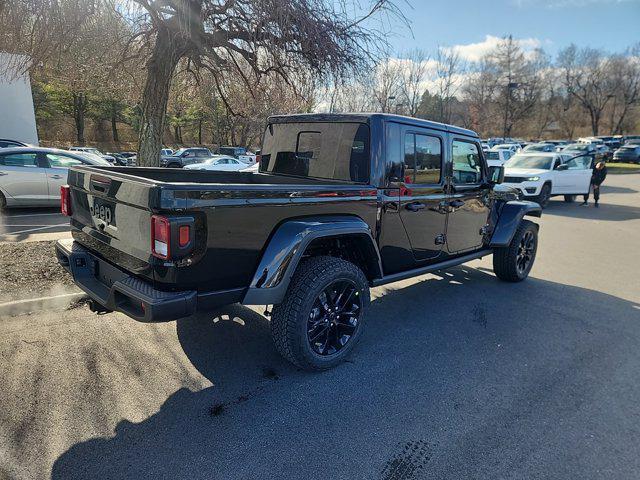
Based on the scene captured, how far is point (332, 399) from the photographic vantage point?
3031mm

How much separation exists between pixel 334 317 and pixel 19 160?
8.75 m

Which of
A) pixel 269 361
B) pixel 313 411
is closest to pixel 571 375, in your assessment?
pixel 313 411

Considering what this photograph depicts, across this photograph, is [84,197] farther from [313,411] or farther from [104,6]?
[104,6]

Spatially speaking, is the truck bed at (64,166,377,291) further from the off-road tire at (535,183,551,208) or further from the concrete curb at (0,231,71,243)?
the off-road tire at (535,183,551,208)

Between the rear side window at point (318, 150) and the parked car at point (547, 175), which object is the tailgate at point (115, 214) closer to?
the rear side window at point (318, 150)

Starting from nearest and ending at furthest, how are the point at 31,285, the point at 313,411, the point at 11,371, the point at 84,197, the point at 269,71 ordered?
→ the point at 313,411 → the point at 11,371 → the point at 84,197 → the point at 31,285 → the point at 269,71

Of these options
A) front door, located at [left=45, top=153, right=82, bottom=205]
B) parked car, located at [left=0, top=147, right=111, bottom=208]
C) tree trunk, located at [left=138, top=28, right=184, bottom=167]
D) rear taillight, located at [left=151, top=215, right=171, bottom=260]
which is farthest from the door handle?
front door, located at [left=45, top=153, right=82, bottom=205]

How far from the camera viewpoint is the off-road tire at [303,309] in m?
3.08

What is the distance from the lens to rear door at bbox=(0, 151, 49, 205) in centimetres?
875

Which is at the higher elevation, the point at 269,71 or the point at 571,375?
the point at 269,71

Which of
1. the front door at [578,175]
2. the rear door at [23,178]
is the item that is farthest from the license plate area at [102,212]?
the front door at [578,175]

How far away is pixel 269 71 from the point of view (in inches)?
243

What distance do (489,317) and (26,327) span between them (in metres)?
4.57

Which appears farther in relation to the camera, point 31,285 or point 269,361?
point 31,285
